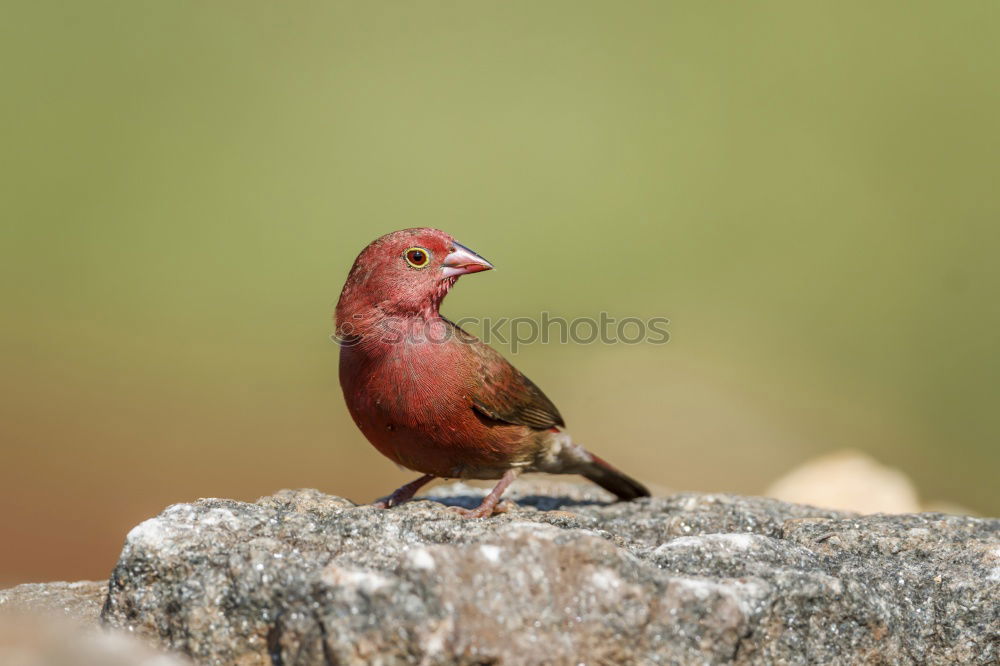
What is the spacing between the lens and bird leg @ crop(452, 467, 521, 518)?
4758 millimetres

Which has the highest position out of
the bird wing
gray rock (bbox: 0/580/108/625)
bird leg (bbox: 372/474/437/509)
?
the bird wing

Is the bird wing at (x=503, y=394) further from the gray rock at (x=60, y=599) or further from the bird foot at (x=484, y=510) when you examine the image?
the gray rock at (x=60, y=599)

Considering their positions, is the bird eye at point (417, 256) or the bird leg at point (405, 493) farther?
the bird leg at point (405, 493)

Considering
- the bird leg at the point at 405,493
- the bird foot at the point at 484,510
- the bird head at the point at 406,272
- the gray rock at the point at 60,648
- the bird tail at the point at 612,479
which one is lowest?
the gray rock at the point at 60,648

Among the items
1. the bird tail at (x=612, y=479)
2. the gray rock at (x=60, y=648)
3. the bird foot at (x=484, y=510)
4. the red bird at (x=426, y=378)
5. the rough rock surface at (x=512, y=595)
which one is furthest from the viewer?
the bird tail at (x=612, y=479)

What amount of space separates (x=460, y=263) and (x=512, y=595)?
2.52 meters

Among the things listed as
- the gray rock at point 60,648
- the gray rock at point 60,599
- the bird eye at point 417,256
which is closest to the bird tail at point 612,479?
the bird eye at point 417,256

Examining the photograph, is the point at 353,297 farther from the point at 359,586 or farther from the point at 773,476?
the point at 773,476

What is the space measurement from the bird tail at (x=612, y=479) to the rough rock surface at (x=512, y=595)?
189 cm

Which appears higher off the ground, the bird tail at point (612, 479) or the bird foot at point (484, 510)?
the bird tail at point (612, 479)

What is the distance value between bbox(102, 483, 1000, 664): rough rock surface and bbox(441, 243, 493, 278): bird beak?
1465 millimetres

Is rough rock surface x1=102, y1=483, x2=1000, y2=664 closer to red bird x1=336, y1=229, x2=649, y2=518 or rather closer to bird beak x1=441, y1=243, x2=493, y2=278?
red bird x1=336, y1=229, x2=649, y2=518

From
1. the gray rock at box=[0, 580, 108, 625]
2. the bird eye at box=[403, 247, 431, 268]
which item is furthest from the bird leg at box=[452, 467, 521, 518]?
the gray rock at box=[0, 580, 108, 625]

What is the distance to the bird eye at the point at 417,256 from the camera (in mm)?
5191
